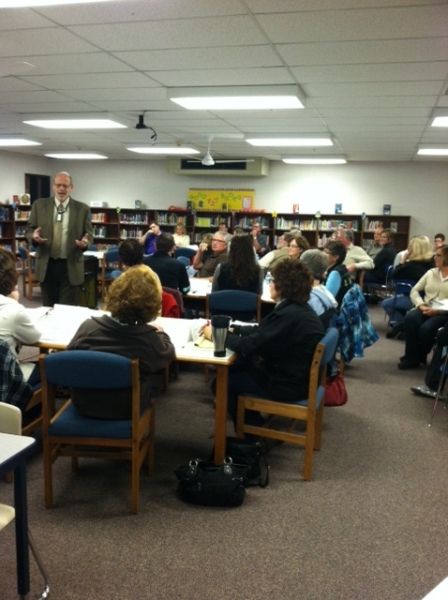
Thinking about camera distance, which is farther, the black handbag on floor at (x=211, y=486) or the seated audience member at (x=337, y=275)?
the seated audience member at (x=337, y=275)

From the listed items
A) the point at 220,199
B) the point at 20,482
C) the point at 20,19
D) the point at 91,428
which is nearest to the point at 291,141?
the point at 220,199

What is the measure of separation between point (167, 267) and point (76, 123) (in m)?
3.48

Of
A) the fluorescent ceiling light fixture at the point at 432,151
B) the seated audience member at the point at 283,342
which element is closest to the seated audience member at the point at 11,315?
the seated audience member at the point at 283,342

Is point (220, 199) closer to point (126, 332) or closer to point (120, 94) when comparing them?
point (120, 94)

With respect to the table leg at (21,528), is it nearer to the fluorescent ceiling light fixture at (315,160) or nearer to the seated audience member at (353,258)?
the seated audience member at (353,258)

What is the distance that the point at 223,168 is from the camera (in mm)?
11242

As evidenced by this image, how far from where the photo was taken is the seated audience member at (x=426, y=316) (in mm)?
5129

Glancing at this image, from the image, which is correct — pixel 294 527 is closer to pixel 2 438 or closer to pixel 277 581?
pixel 277 581

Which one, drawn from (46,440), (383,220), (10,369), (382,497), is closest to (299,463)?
(382,497)

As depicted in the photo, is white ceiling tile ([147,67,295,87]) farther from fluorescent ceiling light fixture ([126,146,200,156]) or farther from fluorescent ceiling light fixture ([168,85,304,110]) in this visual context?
fluorescent ceiling light fixture ([126,146,200,156])

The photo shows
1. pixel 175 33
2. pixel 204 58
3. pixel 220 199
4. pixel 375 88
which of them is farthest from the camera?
pixel 220 199

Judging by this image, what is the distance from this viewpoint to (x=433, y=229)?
10.6m

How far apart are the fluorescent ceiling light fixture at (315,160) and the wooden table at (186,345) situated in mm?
7489

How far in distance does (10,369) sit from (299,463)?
183 cm
